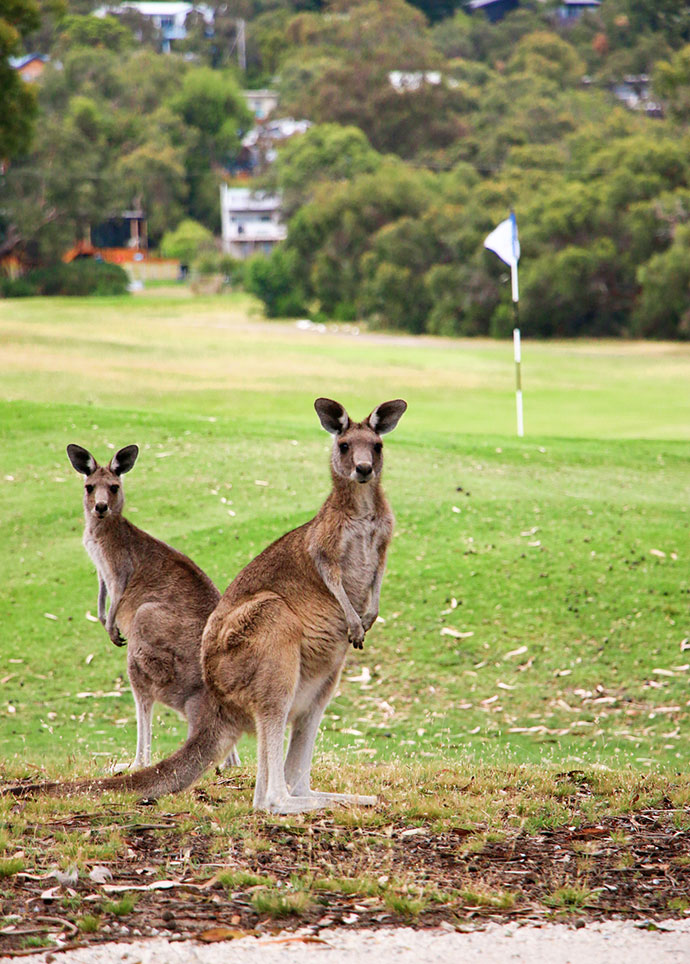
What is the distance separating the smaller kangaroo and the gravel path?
1501 mm

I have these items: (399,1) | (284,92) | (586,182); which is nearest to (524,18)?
(399,1)

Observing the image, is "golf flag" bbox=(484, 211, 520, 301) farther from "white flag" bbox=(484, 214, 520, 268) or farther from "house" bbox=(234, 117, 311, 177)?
"house" bbox=(234, 117, 311, 177)

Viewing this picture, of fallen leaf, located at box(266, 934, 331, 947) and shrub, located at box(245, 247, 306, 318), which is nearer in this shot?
fallen leaf, located at box(266, 934, 331, 947)

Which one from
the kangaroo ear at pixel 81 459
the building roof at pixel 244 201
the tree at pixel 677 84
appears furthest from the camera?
the building roof at pixel 244 201

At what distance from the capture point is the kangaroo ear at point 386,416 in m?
4.96

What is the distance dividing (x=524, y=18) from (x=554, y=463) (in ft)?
279

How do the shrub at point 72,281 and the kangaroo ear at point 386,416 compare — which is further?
the shrub at point 72,281

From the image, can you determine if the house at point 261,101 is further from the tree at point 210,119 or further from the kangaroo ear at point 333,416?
the kangaroo ear at point 333,416

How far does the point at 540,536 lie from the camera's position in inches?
460

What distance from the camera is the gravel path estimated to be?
338 centimetres

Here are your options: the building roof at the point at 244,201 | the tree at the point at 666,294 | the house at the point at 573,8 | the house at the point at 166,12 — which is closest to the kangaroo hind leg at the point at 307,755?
the tree at the point at 666,294

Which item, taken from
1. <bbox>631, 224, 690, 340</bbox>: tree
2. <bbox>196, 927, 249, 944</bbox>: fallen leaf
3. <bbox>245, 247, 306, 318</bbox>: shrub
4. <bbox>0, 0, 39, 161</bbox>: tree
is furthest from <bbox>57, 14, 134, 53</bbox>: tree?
<bbox>196, 927, 249, 944</bbox>: fallen leaf

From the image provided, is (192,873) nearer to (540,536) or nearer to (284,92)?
(540,536)

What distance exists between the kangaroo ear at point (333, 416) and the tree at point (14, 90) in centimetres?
2461
